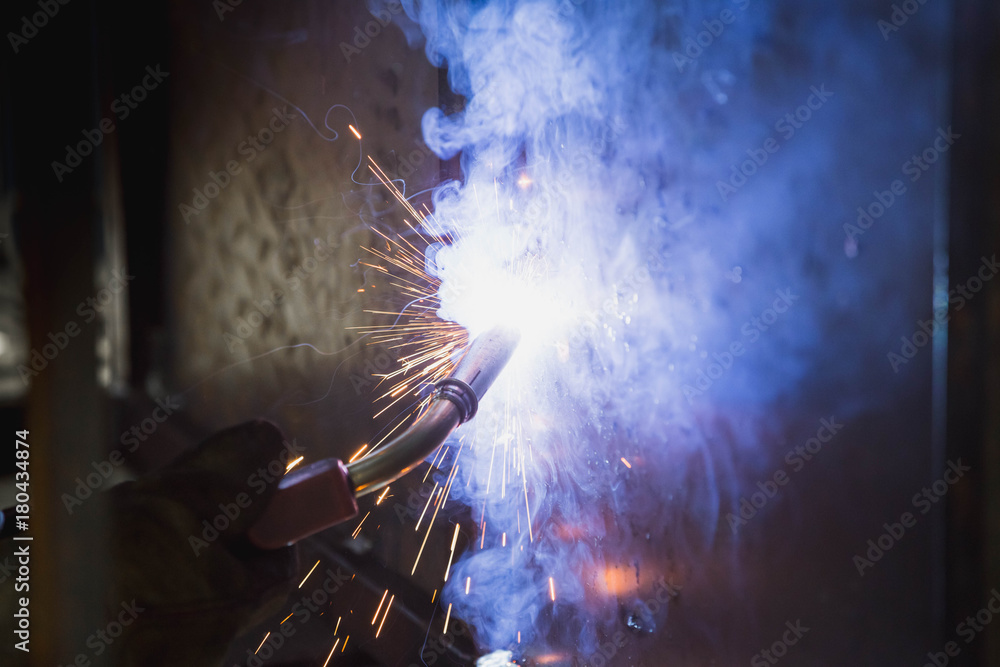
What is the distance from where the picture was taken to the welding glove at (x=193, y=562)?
0.71 metres

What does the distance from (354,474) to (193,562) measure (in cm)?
23

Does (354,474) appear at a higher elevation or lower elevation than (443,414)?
lower

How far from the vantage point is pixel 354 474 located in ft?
2.33

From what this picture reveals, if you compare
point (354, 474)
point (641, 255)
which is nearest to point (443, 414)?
point (354, 474)

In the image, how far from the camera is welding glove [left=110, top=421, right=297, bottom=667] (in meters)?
0.71

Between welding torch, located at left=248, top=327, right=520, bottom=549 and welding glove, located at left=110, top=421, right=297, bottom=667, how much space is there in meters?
0.04

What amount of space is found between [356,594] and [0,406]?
1.07m

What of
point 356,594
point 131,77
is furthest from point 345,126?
point 356,594

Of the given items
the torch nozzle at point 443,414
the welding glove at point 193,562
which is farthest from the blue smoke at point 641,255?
the welding glove at point 193,562

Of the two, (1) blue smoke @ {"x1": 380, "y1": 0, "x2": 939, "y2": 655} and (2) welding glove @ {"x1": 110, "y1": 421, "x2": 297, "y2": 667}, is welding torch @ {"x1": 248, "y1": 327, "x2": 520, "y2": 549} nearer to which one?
(2) welding glove @ {"x1": 110, "y1": 421, "x2": 297, "y2": 667}

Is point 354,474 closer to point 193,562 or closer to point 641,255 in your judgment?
point 193,562

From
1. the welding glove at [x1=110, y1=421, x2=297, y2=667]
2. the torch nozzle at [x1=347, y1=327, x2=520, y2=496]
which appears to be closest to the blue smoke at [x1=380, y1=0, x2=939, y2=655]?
the torch nozzle at [x1=347, y1=327, x2=520, y2=496]

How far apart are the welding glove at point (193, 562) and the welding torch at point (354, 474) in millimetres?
36

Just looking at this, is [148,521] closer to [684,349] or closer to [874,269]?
[684,349]
